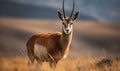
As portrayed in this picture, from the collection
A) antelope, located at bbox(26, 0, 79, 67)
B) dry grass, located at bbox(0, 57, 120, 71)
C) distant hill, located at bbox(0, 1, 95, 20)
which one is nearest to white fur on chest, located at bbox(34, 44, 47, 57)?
antelope, located at bbox(26, 0, 79, 67)

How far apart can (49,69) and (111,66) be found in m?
0.81

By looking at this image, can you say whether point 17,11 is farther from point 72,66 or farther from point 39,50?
point 72,66

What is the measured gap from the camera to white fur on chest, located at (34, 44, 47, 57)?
4.60 meters

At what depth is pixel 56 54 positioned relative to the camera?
14.6ft

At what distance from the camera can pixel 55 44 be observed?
4574 millimetres

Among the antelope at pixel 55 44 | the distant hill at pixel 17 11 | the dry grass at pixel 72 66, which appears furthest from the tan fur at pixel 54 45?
the distant hill at pixel 17 11

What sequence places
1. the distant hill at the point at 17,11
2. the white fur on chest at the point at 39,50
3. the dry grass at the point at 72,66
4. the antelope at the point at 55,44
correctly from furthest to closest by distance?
→ the distant hill at the point at 17,11
the white fur on chest at the point at 39,50
the antelope at the point at 55,44
the dry grass at the point at 72,66

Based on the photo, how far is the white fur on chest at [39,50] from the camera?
4598mm

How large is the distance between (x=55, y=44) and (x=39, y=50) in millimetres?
233

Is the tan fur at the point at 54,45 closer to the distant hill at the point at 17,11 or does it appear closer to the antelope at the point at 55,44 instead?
the antelope at the point at 55,44

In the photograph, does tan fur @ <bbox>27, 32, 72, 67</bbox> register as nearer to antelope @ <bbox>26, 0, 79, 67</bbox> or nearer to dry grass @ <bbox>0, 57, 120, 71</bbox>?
antelope @ <bbox>26, 0, 79, 67</bbox>

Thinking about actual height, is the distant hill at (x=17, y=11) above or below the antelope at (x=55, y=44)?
below

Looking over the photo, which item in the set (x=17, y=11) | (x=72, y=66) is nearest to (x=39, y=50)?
(x=72, y=66)

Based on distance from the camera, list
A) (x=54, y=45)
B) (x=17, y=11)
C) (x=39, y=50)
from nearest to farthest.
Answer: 1. (x=54, y=45)
2. (x=39, y=50)
3. (x=17, y=11)
